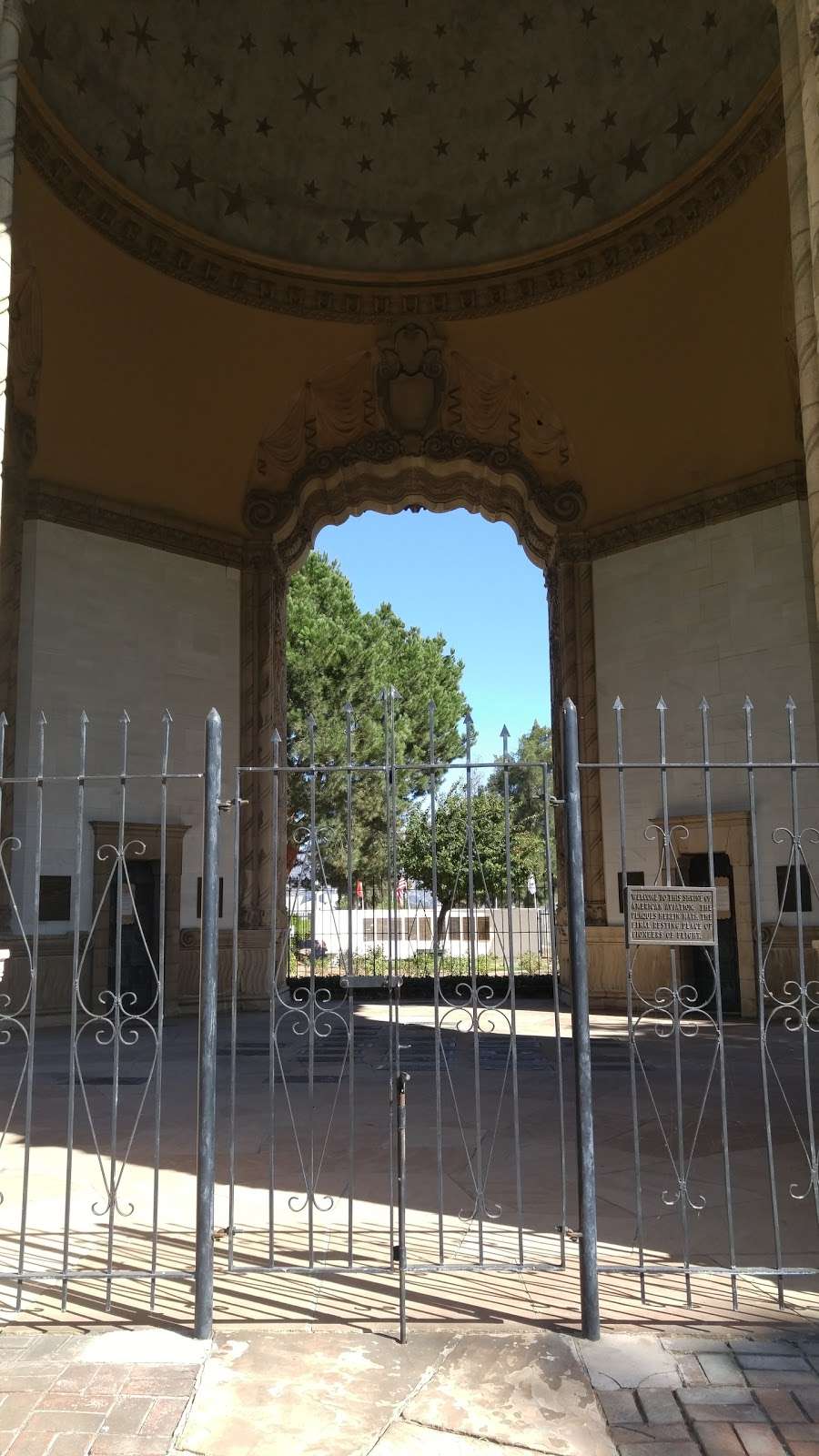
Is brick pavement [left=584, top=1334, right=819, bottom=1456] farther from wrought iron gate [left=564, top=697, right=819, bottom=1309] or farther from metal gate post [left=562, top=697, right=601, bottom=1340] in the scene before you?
wrought iron gate [left=564, top=697, right=819, bottom=1309]

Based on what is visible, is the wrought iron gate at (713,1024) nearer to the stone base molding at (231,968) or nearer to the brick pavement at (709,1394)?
the brick pavement at (709,1394)

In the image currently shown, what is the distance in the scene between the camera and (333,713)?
3231cm

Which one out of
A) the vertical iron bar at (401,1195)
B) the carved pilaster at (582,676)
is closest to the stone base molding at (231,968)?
the carved pilaster at (582,676)

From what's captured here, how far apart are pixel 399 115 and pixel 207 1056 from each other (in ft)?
55.7

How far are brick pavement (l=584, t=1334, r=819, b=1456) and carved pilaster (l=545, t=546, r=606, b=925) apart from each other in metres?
13.1

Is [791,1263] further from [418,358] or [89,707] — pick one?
[418,358]

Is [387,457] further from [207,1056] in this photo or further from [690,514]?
[207,1056]

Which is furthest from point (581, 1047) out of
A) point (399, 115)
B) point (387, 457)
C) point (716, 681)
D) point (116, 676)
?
point (399, 115)

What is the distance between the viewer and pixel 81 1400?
3.83m

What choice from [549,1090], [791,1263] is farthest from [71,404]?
[791,1263]

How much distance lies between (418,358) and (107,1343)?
1658cm

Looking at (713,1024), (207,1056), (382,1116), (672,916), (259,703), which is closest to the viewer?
(207,1056)

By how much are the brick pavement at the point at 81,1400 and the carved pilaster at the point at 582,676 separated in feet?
44.7

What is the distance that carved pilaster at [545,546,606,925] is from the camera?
17422mm
